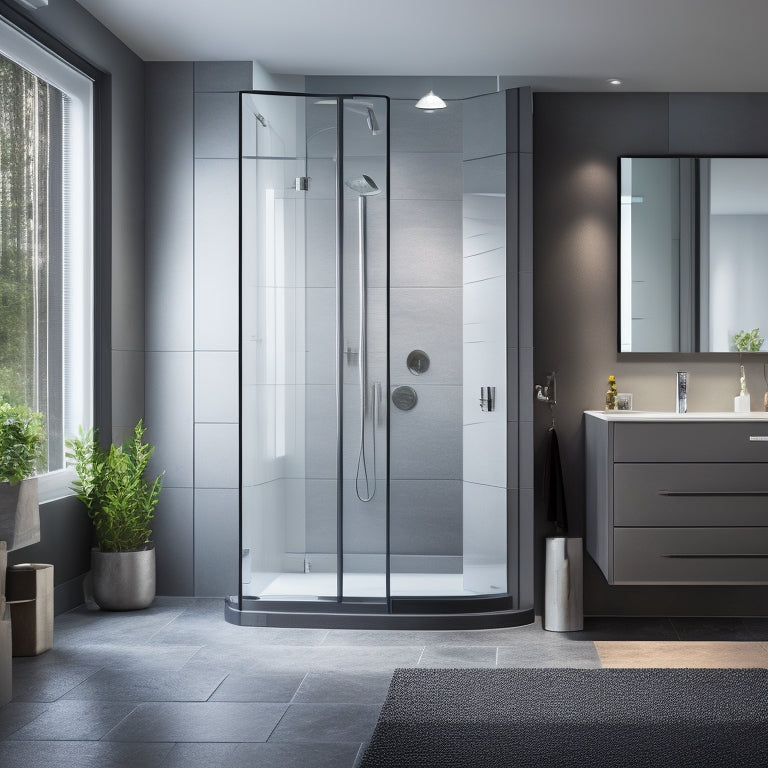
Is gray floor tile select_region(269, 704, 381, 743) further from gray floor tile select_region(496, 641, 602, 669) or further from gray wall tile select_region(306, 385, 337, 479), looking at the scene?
gray wall tile select_region(306, 385, 337, 479)

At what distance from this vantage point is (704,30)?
365 centimetres

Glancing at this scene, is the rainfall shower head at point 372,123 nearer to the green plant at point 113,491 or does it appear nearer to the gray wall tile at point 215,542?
the green plant at point 113,491

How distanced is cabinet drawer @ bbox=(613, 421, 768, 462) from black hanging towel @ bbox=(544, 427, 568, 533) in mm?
490

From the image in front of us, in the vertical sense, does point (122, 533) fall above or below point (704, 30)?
below

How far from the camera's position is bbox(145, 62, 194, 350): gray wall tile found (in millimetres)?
4238

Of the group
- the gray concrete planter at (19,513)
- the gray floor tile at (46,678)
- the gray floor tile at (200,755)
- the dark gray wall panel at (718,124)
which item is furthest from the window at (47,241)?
the dark gray wall panel at (718,124)

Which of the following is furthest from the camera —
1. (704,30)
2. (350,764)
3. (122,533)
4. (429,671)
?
(122,533)

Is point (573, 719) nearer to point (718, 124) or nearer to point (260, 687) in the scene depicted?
point (260, 687)

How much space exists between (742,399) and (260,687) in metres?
2.58

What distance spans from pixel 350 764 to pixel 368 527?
138 centimetres

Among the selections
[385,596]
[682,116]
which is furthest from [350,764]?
[682,116]

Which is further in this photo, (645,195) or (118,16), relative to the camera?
(645,195)

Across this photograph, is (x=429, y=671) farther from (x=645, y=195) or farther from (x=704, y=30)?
(x=704, y=30)

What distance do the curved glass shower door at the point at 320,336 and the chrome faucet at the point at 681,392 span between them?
4.79 feet
